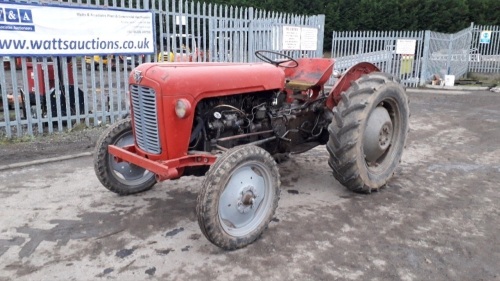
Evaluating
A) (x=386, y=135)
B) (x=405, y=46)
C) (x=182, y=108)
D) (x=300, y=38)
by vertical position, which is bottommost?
(x=386, y=135)

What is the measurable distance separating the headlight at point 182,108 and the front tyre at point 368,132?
5.04 feet

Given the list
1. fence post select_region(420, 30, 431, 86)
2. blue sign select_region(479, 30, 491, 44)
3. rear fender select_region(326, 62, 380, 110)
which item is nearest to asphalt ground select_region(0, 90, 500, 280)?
rear fender select_region(326, 62, 380, 110)

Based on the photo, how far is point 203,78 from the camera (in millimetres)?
3430

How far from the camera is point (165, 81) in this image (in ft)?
10.7

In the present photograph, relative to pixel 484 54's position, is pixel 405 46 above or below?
above

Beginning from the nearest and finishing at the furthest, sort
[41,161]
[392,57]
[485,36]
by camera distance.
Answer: [41,161] → [392,57] → [485,36]

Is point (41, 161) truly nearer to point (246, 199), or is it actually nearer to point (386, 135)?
point (246, 199)

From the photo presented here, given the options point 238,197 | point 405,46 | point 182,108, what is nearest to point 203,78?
point 182,108

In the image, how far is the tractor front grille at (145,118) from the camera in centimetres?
343

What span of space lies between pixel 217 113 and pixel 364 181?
67.6 inches

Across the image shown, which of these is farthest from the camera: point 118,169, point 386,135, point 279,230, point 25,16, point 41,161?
point 25,16

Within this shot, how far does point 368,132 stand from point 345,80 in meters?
0.67

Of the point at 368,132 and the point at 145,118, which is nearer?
the point at 145,118

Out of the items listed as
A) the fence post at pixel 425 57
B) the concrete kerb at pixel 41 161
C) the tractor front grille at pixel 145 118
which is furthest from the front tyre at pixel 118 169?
the fence post at pixel 425 57
